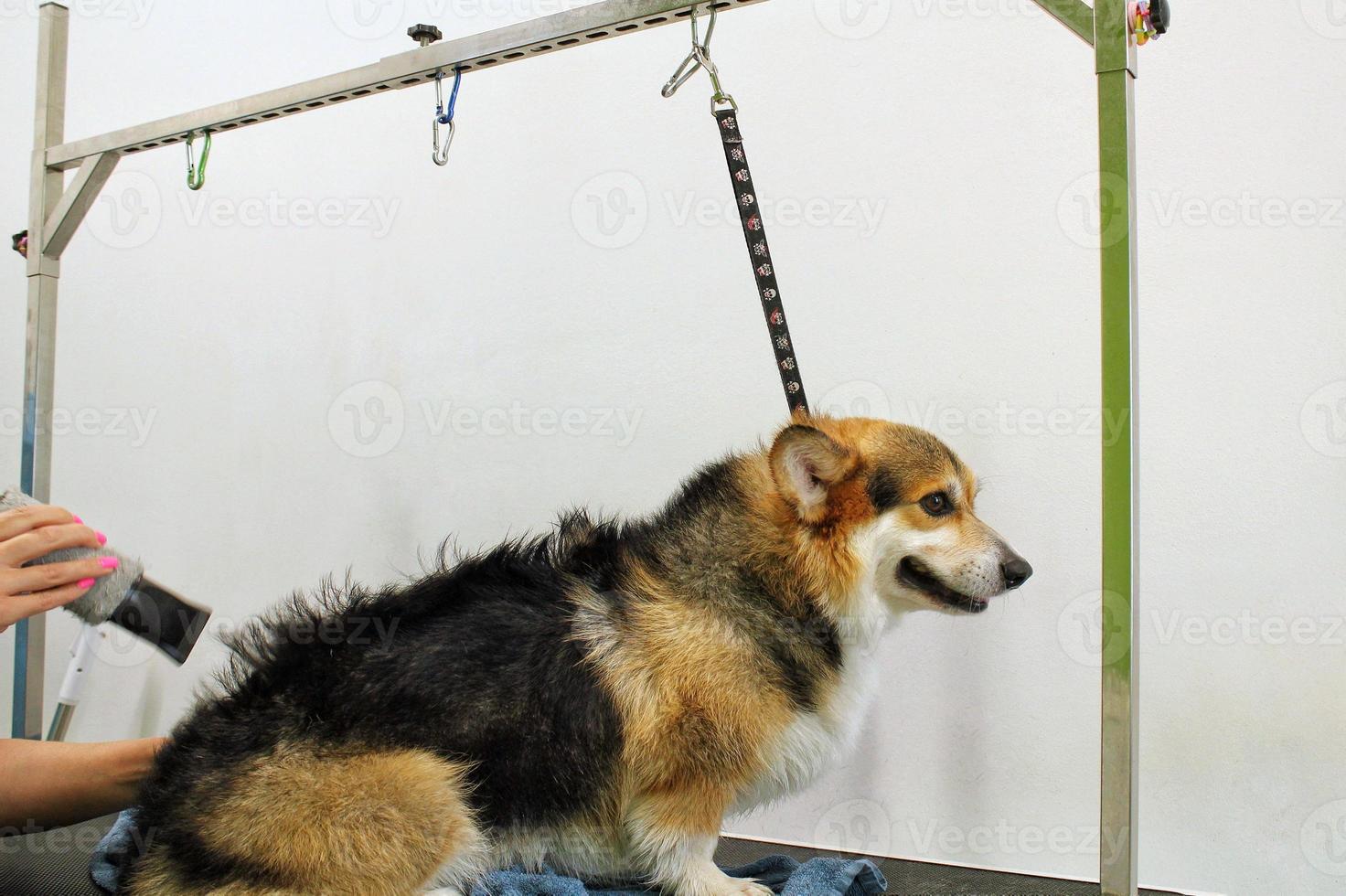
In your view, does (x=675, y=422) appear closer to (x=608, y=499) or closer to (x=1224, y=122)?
(x=608, y=499)

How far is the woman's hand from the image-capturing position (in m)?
1.45

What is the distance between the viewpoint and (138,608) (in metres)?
1.70

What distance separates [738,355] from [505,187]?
0.79m

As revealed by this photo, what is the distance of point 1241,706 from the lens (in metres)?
1.87

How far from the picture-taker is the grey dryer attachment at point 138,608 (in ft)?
5.39
